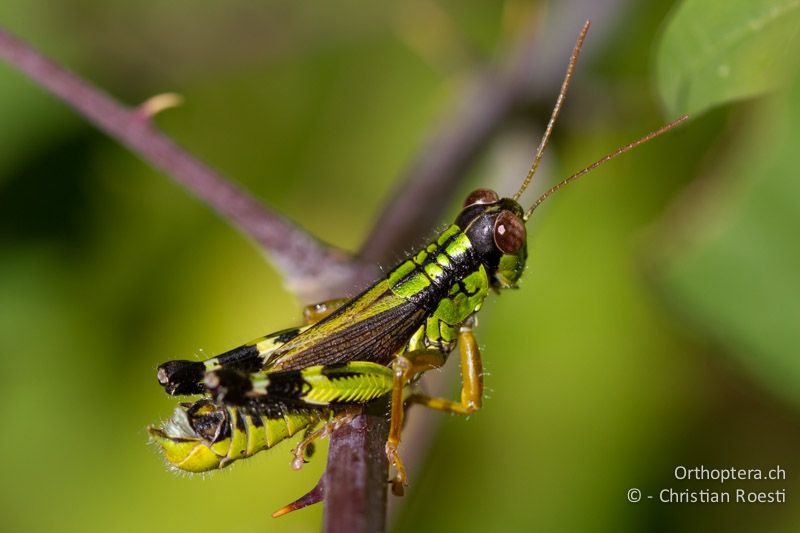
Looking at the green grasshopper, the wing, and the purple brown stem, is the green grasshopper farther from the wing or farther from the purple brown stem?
the purple brown stem

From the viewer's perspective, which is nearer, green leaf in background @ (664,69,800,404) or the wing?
the wing

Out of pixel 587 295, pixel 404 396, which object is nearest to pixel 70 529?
pixel 404 396

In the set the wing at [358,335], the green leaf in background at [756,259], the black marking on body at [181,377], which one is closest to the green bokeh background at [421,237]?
the green leaf in background at [756,259]

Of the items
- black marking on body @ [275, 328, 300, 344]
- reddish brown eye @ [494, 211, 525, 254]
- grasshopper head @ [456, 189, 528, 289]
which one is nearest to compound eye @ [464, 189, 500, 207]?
grasshopper head @ [456, 189, 528, 289]

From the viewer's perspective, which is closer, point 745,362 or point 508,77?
point 745,362

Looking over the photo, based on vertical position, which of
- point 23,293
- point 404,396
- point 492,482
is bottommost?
point 404,396

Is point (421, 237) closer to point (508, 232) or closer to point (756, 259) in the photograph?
point (508, 232)

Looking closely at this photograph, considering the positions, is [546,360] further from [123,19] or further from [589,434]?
[123,19]

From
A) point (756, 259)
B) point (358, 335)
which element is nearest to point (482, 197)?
point (358, 335)
